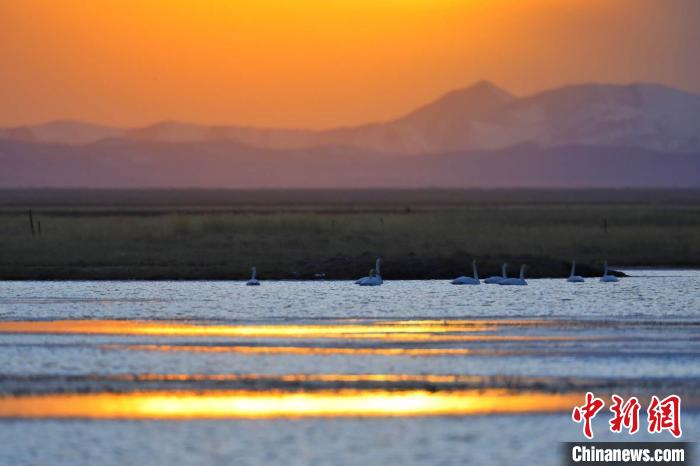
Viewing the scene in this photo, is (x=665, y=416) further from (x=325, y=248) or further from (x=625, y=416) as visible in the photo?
(x=325, y=248)

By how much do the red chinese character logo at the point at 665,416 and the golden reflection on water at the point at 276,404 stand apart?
110 cm

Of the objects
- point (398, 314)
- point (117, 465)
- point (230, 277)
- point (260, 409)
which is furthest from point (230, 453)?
point (230, 277)

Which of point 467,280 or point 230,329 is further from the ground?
point 230,329

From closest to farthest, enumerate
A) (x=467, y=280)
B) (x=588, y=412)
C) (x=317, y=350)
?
(x=588, y=412) < (x=317, y=350) < (x=467, y=280)

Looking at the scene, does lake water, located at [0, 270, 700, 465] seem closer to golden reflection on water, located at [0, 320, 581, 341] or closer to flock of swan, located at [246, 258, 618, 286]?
golden reflection on water, located at [0, 320, 581, 341]

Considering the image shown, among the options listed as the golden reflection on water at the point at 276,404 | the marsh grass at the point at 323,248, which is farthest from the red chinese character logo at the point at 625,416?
the marsh grass at the point at 323,248

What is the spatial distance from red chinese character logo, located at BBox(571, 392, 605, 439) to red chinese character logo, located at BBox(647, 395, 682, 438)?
0.65m

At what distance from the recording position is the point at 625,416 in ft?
55.8

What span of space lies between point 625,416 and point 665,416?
48 centimetres

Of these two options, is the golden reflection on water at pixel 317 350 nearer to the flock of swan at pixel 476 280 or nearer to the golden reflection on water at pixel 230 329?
the golden reflection on water at pixel 230 329

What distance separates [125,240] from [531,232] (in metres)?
20.3

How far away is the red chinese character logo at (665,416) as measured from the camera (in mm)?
16516

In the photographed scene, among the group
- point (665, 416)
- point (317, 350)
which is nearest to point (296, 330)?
point (317, 350)

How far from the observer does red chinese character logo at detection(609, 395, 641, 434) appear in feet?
54.6
